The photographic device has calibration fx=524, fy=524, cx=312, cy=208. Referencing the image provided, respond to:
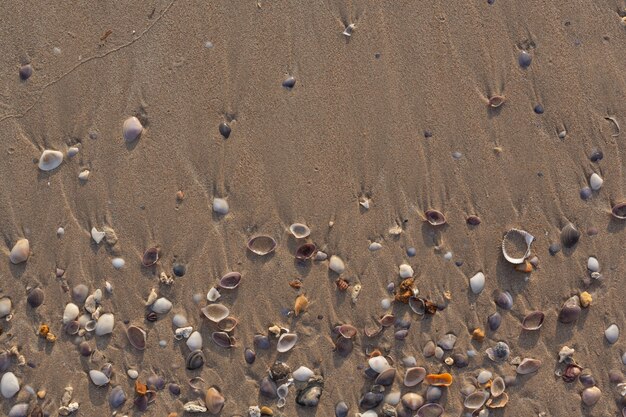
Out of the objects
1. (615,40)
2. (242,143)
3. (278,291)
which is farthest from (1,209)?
(615,40)

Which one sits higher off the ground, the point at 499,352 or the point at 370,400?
the point at 499,352

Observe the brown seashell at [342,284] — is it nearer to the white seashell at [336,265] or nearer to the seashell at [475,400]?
the white seashell at [336,265]

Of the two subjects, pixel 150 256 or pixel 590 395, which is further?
pixel 590 395

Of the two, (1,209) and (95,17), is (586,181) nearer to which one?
(95,17)

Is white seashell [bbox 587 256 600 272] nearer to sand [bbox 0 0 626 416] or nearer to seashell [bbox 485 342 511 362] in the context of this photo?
sand [bbox 0 0 626 416]

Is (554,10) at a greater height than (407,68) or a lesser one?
greater

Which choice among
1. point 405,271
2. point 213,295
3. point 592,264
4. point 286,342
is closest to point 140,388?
point 213,295

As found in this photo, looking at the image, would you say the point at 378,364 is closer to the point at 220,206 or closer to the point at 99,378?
the point at 220,206
